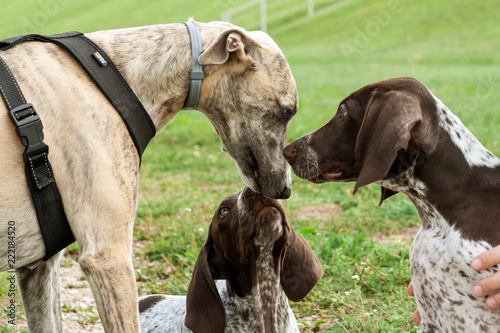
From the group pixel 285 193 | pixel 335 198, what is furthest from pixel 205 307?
pixel 335 198

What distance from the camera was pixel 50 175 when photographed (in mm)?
3152

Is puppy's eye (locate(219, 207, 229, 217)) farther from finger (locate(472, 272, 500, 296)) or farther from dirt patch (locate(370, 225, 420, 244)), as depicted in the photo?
dirt patch (locate(370, 225, 420, 244))

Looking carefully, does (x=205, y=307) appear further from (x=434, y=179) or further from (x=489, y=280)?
(x=489, y=280)

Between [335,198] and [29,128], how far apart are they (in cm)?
449

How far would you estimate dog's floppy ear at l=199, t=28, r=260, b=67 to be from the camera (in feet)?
11.3

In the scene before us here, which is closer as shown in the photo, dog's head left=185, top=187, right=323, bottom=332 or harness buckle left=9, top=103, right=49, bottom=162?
harness buckle left=9, top=103, right=49, bottom=162

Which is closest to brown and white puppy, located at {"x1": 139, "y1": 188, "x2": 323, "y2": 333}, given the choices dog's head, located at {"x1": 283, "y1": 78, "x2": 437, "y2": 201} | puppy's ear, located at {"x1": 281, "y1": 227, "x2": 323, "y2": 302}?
puppy's ear, located at {"x1": 281, "y1": 227, "x2": 323, "y2": 302}

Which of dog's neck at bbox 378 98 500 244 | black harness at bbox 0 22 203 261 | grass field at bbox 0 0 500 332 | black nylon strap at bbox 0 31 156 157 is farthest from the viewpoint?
grass field at bbox 0 0 500 332

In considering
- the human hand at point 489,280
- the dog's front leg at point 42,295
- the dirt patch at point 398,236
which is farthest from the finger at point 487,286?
the dirt patch at point 398,236

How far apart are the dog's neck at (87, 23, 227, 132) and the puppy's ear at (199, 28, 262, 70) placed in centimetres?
20

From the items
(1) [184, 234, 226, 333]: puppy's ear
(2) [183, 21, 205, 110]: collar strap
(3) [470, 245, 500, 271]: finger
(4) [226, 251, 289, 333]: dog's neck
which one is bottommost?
(4) [226, 251, 289, 333]: dog's neck

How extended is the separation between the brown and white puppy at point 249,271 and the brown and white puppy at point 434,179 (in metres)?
0.71

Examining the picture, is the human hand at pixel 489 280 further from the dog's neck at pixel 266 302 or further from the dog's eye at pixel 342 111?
the dog's neck at pixel 266 302

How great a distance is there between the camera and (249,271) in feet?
13.6
